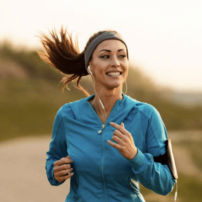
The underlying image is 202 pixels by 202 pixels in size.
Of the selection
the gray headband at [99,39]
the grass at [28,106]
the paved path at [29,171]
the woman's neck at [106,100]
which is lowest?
the grass at [28,106]

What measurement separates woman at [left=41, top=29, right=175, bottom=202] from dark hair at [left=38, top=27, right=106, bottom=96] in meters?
0.30

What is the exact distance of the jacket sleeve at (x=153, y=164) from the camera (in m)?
2.91

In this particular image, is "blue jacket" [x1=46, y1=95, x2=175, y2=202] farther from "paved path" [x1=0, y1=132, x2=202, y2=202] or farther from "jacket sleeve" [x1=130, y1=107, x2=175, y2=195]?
"paved path" [x1=0, y1=132, x2=202, y2=202]

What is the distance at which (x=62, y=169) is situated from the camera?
3.20 m

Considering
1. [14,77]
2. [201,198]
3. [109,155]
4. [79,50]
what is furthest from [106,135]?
[14,77]

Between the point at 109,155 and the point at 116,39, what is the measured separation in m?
0.73

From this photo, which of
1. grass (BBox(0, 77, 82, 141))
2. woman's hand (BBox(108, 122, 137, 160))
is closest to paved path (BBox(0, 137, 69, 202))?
grass (BBox(0, 77, 82, 141))

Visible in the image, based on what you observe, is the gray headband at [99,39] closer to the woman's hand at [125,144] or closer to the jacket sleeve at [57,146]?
the jacket sleeve at [57,146]

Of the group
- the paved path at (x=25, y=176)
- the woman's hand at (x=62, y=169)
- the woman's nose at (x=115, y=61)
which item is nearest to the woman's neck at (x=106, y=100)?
the woman's nose at (x=115, y=61)

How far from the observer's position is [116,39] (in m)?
3.29

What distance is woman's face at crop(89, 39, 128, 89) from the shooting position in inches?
125

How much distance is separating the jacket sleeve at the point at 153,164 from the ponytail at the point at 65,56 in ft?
2.60

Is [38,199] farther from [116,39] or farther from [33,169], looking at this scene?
[116,39]

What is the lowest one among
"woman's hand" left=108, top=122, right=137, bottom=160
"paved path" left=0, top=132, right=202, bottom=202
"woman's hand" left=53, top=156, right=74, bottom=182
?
"paved path" left=0, top=132, right=202, bottom=202
